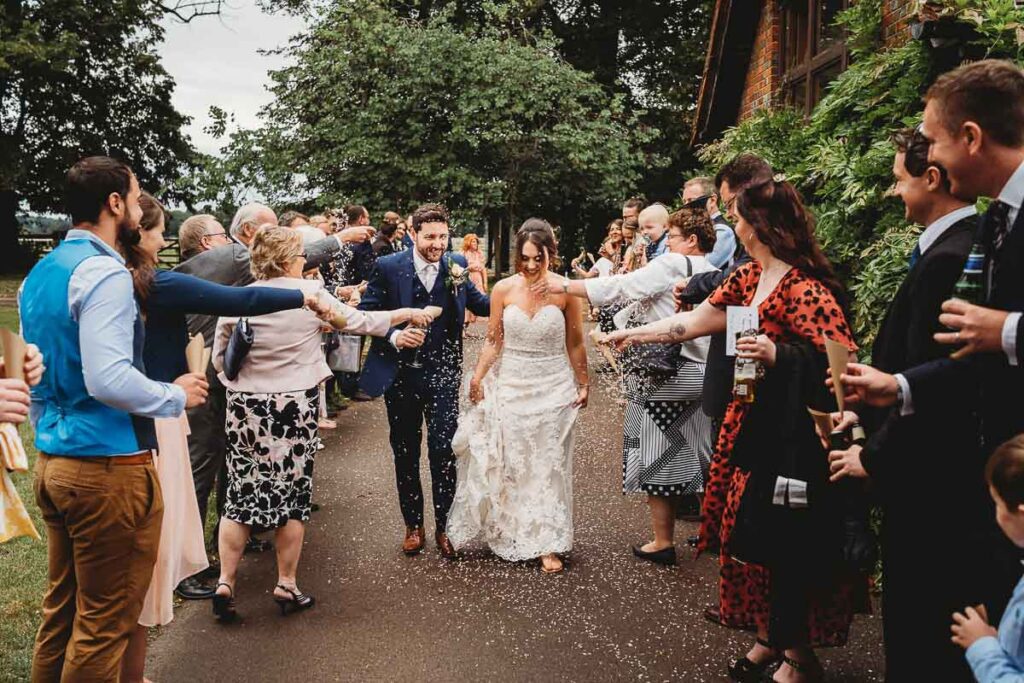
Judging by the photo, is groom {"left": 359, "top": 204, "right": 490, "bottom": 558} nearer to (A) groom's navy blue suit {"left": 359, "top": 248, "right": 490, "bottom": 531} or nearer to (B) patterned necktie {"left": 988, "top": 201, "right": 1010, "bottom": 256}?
(A) groom's navy blue suit {"left": 359, "top": 248, "right": 490, "bottom": 531}

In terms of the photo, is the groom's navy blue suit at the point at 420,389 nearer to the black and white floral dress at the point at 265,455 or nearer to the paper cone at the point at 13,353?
the black and white floral dress at the point at 265,455

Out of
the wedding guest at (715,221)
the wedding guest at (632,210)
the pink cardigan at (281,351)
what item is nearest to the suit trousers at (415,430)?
the pink cardigan at (281,351)

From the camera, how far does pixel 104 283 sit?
3.10 metres

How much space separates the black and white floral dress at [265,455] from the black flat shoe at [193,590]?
634 millimetres

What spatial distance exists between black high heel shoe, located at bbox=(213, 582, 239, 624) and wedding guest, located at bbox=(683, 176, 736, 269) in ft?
12.7

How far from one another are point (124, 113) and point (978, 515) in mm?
40118

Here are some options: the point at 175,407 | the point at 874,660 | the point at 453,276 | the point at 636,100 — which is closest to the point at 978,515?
the point at 874,660

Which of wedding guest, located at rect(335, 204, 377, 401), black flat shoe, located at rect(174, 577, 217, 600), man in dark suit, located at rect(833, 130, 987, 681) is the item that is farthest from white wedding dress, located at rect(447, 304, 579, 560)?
wedding guest, located at rect(335, 204, 377, 401)

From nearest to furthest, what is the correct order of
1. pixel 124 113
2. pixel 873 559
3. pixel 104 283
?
pixel 104 283, pixel 873 559, pixel 124 113

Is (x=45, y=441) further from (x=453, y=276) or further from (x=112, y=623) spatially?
Result: (x=453, y=276)

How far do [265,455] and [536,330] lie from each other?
6.35 feet

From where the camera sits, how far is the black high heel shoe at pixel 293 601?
16.7 ft

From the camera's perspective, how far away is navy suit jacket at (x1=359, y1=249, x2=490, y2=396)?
5941 millimetres

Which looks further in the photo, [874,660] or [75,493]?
[874,660]
